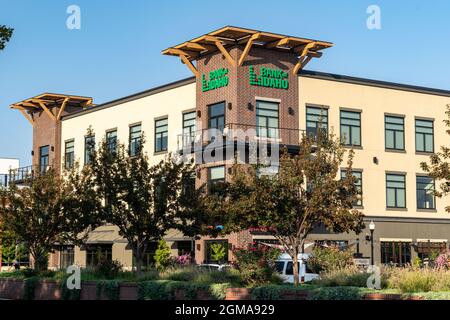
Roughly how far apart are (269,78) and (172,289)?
25701mm

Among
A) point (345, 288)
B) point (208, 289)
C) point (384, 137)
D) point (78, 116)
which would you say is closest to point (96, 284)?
point (208, 289)

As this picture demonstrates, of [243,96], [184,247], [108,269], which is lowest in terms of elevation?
[108,269]

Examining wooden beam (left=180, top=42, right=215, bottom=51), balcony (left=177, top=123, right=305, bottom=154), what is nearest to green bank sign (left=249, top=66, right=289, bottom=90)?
balcony (left=177, top=123, right=305, bottom=154)

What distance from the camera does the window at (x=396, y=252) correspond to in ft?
182

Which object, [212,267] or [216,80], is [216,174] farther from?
[212,267]

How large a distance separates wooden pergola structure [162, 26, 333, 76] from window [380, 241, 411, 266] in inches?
534

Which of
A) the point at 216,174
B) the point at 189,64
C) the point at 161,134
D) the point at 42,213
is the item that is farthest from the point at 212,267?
the point at 161,134

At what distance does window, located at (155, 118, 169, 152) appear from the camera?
57625 millimetres

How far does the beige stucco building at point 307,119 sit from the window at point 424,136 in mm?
71

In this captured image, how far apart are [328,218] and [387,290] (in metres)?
5.20

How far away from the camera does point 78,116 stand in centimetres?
6881

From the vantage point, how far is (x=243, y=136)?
164 ft

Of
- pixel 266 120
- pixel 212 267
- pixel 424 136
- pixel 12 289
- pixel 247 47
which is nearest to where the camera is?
pixel 212 267

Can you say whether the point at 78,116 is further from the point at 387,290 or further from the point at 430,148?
the point at 387,290
